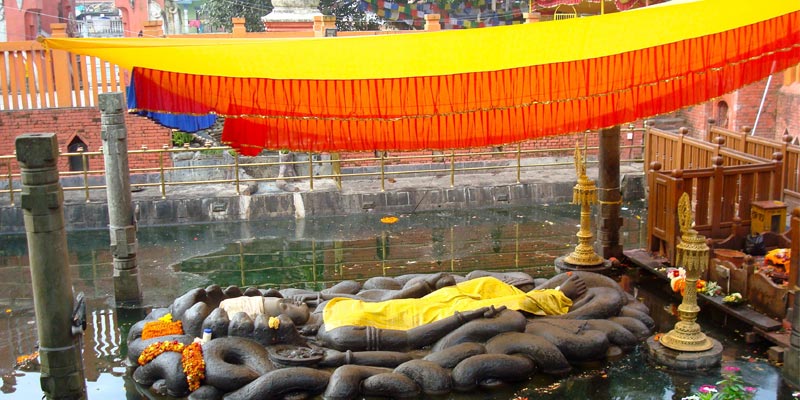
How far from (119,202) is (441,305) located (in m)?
4.09

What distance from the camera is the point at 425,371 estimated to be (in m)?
6.89

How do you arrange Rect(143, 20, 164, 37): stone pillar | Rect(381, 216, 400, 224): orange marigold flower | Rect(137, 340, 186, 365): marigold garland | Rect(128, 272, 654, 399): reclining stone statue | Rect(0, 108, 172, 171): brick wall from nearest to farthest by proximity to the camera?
Rect(128, 272, 654, 399): reclining stone statue → Rect(137, 340, 186, 365): marigold garland → Rect(381, 216, 400, 224): orange marigold flower → Rect(143, 20, 164, 37): stone pillar → Rect(0, 108, 172, 171): brick wall

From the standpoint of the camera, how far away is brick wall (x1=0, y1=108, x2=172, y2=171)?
16.9m

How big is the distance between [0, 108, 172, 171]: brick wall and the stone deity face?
9.89 metres

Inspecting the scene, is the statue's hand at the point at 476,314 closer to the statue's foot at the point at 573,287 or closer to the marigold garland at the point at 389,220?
the statue's foot at the point at 573,287

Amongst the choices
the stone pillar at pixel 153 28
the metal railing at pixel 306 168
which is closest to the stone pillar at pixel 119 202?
the metal railing at pixel 306 168

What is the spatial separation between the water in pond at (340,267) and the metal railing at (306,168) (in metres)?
0.89

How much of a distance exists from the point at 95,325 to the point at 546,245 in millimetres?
6111

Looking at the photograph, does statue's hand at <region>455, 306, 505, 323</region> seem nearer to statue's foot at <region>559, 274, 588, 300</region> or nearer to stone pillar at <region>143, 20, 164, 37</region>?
statue's foot at <region>559, 274, 588, 300</region>

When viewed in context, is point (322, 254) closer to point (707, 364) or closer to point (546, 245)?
point (546, 245)

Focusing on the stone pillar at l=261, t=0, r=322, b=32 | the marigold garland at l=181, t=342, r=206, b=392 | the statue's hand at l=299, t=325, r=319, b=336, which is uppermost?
the stone pillar at l=261, t=0, r=322, b=32

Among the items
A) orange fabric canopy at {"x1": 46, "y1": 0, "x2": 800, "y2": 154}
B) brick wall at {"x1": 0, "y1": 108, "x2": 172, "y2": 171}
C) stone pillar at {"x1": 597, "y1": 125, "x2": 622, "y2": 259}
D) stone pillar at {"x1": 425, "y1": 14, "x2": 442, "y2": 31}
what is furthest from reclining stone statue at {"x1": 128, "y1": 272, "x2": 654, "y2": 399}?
stone pillar at {"x1": 425, "y1": 14, "x2": 442, "y2": 31}

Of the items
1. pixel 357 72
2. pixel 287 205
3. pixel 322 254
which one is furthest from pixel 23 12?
pixel 357 72

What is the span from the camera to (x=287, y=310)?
7434 mm
